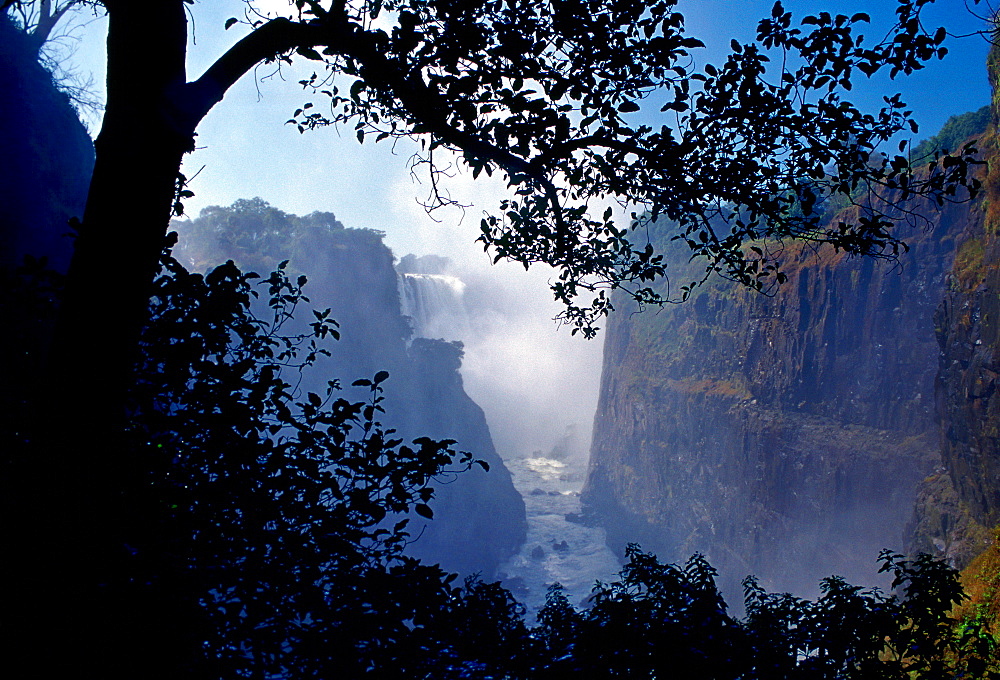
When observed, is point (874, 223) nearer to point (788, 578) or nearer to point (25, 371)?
point (25, 371)

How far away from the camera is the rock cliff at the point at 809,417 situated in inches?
1193

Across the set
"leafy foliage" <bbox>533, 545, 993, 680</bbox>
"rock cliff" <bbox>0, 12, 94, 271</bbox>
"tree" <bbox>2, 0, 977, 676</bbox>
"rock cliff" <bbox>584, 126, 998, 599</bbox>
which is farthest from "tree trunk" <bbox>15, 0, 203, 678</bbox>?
"rock cliff" <bbox>584, 126, 998, 599</bbox>

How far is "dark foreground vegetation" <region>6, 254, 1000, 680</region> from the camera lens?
2656 mm

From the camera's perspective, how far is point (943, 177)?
2889 millimetres

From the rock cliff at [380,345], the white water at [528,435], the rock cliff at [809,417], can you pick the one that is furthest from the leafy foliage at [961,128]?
the white water at [528,435]

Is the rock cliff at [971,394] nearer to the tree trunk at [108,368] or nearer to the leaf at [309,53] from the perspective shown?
the leaf at [309,53]

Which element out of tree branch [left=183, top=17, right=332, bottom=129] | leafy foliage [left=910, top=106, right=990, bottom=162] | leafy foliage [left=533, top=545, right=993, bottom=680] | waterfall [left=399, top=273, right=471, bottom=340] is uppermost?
leafy foliage [left=910, top=106, right=990, bottom=162]

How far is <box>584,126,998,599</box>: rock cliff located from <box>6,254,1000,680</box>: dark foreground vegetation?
24198mm

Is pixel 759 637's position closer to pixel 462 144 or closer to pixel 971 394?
pixel 462 144

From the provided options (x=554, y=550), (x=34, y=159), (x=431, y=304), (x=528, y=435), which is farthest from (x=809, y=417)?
(x=528, y=435)

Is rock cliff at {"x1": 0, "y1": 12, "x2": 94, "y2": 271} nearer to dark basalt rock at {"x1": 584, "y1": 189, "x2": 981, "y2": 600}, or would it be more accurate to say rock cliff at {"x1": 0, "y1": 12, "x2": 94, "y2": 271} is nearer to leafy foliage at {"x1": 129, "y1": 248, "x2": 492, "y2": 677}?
leafy foliage at {"x1": 129, "y1": 248, "x2": 492, "y2": 677}

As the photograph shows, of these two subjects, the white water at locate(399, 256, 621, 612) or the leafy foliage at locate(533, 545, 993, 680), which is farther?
the white water at locate(399, 256, 621, 612)

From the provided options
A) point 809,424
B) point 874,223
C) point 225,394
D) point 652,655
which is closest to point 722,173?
point 874,223

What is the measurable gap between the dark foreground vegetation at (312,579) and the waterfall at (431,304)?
137 feet
